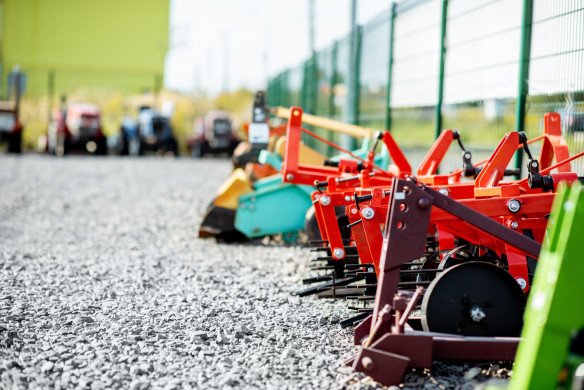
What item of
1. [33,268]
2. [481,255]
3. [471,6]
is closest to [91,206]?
[33,268]

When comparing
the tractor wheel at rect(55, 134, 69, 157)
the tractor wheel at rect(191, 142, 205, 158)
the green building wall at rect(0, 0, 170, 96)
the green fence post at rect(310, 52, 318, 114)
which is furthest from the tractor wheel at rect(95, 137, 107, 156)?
the green building wall at rect(0, 0, 170, 96)

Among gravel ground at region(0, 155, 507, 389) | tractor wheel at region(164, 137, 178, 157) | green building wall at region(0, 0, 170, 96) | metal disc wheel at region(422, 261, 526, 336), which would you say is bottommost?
gravel ground at region(0, 155, 507, 389)

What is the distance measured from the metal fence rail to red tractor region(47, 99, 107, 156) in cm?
1475

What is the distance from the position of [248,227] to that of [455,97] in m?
2.47

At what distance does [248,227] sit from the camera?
8258 mm

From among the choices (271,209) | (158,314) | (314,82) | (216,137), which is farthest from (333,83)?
(216,137)

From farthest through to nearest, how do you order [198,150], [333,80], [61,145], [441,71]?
1. [198,150]
2. [61,145]
3. [333,80]
4. [441,71]

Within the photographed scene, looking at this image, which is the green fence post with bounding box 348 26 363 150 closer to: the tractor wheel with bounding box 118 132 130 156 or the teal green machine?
the teal green machine

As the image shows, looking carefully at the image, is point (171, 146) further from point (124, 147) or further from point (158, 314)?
point (158, 314)

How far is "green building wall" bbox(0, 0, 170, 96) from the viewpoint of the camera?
A: 1750 inches

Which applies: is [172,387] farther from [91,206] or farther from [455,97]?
[91,206]

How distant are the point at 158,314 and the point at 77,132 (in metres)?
22.5

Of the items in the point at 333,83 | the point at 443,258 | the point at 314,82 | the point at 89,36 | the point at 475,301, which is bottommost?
the point at 475,301

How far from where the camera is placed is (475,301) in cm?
413
